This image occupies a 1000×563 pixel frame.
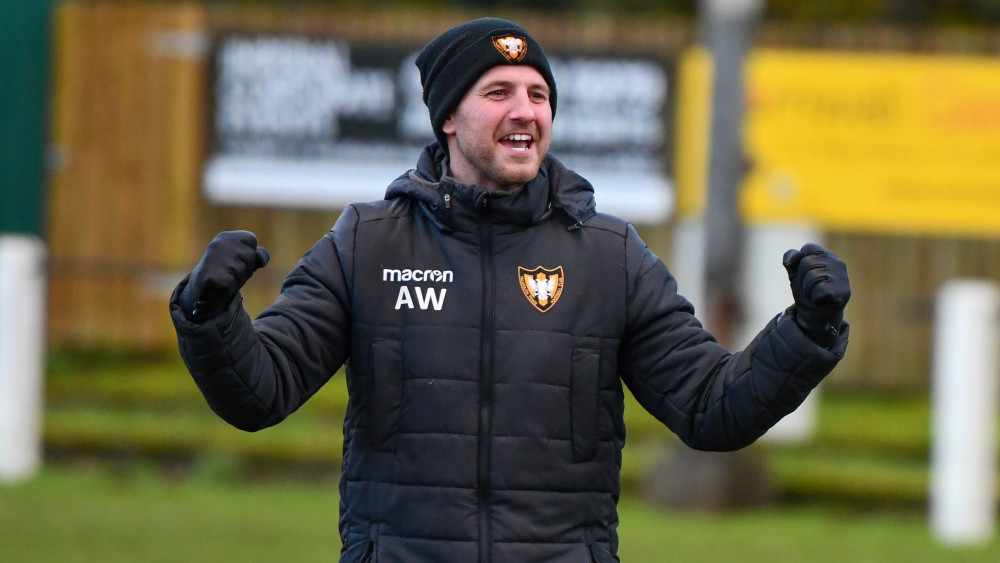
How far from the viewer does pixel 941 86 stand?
8844 mm

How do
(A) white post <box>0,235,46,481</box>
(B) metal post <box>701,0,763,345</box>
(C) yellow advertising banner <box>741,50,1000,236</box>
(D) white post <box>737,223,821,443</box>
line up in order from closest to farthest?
(A) white post <box>0,235,46,481</box> → (B) metal post <box>701,0,763,345</box> → (C) yellow advertising banner <box>741,50,1000,236</box> → (D) white post <box>737,223,821,443</box>

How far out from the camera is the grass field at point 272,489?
6.82 m

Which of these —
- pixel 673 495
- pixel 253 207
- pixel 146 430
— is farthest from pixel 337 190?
pixel 673 495

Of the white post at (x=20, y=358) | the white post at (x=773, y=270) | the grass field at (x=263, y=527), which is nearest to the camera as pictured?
the grass field at (x=263, y=527)

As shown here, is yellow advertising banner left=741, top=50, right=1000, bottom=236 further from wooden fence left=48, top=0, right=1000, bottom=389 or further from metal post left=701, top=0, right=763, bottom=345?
wooden fence left=48, top=0, right=1000, bottom=389

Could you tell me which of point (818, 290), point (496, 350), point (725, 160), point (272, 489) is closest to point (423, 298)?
point (496, 350)

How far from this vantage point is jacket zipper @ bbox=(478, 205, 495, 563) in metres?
2.99

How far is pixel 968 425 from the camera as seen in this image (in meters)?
7.39

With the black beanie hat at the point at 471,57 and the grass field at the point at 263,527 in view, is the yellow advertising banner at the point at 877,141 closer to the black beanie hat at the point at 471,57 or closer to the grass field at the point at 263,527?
the grass field at the point at 263,527

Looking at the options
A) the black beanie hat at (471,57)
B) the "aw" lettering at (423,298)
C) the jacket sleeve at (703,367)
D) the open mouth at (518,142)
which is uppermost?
the black beanie hat at (471,57)

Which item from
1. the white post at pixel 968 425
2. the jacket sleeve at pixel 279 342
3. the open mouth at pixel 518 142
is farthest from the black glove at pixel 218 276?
the white post at pixel 968 425

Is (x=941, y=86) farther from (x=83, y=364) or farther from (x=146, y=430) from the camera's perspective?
(x=83, y=364)

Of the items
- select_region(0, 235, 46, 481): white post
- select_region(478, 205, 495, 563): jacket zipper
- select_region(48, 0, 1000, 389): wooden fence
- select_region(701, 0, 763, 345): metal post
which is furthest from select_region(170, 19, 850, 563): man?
select_region(48, 0, 1000, 389): wooden fence

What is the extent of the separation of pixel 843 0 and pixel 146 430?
7.89 meters
